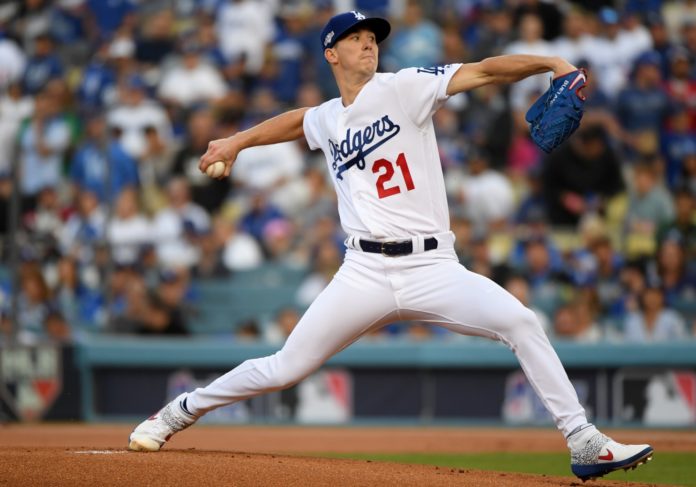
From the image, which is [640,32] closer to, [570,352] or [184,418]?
[570,352]

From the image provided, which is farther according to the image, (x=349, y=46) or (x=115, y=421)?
(x=115, y=421)

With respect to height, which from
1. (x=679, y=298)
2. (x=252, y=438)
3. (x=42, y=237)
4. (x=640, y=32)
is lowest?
(x=252, y=438)

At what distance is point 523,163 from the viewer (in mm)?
12016

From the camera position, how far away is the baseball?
18.5ft

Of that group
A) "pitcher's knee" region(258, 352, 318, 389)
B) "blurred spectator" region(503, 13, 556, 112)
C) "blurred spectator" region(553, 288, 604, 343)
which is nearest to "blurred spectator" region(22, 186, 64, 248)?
"blurred spectator" region(503, 13, 556, 112)

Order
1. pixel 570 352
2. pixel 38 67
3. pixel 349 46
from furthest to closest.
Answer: pixel 38 67 < pixel 570 352 < pixel 349 46

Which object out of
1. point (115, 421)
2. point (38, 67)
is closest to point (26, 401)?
point (115, 421)

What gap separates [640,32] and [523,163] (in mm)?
2023

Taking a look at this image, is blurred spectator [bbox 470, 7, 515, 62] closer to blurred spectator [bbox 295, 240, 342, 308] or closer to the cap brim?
blurred spectator [bbox 295, 240, 342, 308]

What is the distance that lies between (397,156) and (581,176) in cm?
643

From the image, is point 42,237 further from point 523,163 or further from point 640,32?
point 640,32

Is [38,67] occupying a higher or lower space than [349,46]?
higher

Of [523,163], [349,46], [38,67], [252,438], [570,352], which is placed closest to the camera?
[349,46]

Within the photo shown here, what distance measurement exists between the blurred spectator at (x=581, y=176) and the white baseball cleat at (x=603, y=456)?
21.6 feet
